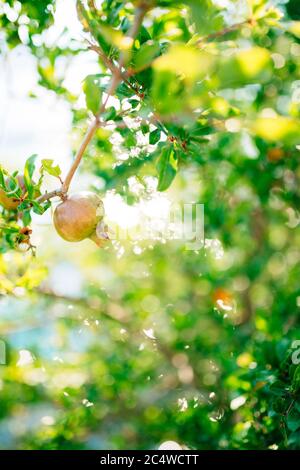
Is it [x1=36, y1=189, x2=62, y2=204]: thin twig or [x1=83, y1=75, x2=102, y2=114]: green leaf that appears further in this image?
→ [x1=36, y1=189, x2=62, y2=204]: thin twig

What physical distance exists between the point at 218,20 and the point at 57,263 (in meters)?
2.02

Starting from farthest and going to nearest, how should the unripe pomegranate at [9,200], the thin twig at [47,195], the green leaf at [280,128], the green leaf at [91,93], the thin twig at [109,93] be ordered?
the unripe pomegranate at [9,200], the thin twig at [47,195], the green leaf at [91,93], the thin twig at [109,93], the green leaf at [280,128]

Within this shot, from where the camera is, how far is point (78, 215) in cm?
91

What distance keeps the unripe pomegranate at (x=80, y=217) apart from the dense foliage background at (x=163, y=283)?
43 millimetres

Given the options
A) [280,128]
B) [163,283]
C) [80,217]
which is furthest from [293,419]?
[163,283]

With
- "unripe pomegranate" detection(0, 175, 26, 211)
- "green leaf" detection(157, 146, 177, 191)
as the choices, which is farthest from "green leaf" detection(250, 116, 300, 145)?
"unripe pomegranate" detection(0, 175, 26, 211)

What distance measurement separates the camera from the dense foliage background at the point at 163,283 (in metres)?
0.98

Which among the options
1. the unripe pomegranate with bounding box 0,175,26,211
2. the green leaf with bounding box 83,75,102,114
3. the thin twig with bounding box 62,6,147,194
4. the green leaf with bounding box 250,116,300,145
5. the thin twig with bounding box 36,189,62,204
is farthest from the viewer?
the unripe pomegranate with bounding box 0,175,26,211

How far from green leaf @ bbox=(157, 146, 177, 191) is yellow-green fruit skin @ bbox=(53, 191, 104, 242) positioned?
0.24m

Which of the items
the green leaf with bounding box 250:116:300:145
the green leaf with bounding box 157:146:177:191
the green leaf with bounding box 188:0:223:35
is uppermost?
the green leaf with bounding box 188:0:223:35

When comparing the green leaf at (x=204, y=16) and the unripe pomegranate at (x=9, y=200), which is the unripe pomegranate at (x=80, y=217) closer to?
the unripe pomegranate at (x=9, y=200)

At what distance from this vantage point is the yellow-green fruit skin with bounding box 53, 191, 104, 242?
91 centimetres

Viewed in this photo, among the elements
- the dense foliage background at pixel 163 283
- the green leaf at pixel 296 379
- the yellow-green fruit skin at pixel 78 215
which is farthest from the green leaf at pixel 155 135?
the green leaf at pixel 296 379

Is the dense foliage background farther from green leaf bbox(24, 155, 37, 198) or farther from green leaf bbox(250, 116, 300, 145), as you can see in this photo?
green leaf bbox(250, 116, 300, 145)
